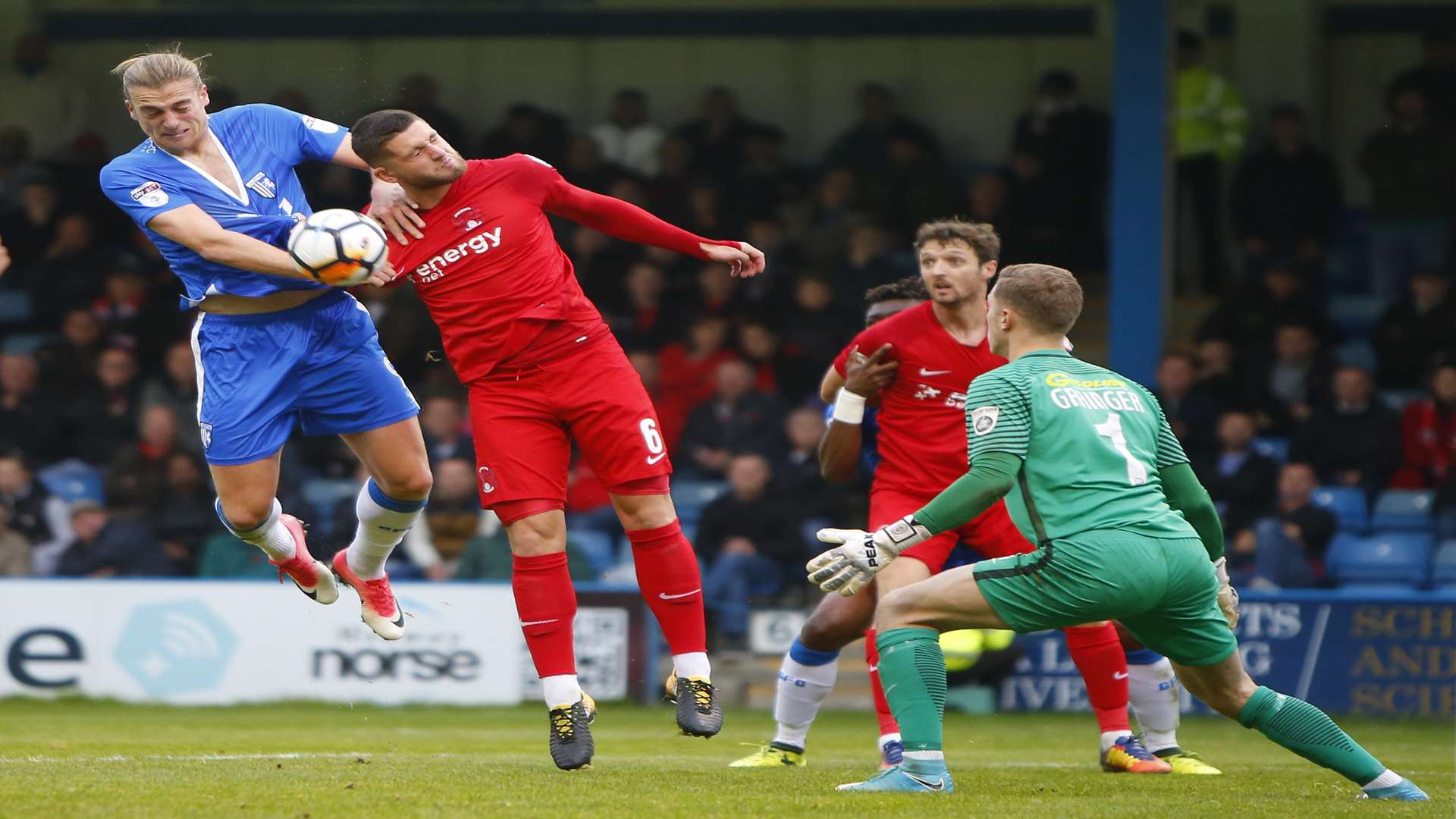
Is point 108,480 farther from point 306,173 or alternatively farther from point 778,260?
point 778,260

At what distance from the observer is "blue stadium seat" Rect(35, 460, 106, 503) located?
1348 cm

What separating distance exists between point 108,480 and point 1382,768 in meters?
10.0

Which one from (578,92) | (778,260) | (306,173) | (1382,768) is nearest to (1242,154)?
(778,260)

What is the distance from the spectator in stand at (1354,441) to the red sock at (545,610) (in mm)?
7893

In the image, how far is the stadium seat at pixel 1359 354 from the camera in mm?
14594

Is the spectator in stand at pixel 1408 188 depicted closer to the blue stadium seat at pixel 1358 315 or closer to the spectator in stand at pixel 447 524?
the blue stadium seat at pixel 1358 315

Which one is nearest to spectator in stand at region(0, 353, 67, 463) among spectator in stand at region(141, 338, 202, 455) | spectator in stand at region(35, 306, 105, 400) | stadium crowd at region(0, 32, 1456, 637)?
stadium crowd at region(0, 32, 1456, 637)

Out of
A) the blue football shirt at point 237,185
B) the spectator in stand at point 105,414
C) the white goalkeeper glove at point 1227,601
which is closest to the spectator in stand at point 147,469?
the spectator in stand at point 105,414

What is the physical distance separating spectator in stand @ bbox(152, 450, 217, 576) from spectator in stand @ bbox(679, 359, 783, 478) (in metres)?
3.65

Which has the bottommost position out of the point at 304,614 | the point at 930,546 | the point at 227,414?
the point at 304,614

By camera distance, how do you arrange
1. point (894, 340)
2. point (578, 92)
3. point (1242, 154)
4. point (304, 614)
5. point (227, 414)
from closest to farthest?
point (227, 414) < point (894, 340) < point (304, 614) < point (1242, 154) < point (578, 92)

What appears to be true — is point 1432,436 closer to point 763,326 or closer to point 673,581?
point 763,326

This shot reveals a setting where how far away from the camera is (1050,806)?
5688mm

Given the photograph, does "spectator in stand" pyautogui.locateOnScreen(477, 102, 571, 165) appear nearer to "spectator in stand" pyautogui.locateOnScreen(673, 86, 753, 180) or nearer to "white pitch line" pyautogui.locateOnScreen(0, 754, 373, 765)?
"spectator in stand" pyautogui.locateOnScreen(673, 86, 753, 180)
